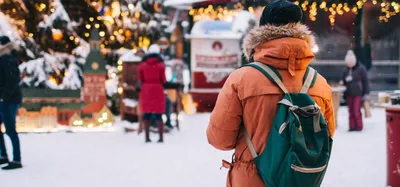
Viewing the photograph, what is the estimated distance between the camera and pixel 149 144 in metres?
9.55

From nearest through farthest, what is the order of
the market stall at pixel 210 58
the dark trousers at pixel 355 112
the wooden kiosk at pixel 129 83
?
the dark trousers at pixel 355 112 → the wooden kiosk at pixel 129 83 → the market stall at pixel 210 58

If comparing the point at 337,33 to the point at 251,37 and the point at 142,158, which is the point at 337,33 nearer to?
the point at 142,158

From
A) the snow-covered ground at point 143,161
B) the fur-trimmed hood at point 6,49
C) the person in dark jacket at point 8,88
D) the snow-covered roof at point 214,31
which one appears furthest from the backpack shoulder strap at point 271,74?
the snow-covered roof at point 214,31

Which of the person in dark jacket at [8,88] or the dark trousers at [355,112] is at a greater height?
the person in dark jacket at [8,88]

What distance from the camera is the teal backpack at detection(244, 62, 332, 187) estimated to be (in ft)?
7.34

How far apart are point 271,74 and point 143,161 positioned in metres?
5.63

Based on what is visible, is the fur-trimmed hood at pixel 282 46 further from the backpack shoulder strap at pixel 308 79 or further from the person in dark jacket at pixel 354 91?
the person in dark jacket at pixel 354 91

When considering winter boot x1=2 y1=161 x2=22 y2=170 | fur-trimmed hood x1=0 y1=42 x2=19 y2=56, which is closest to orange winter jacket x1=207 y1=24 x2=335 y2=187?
fur-trimmed hood x1=0 y1=42 x2=19 y2=56

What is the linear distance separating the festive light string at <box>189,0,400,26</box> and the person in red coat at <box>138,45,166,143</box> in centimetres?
702

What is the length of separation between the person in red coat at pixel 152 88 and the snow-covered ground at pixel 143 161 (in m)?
0.52

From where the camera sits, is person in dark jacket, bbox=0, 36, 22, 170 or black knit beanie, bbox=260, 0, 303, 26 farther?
person in dark jacket, bbox=0, 36, 22, 170

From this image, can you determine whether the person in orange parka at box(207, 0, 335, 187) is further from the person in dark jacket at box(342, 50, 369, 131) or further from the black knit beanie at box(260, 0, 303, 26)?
the person in dark jacket at box(342, 50, 369, 131)

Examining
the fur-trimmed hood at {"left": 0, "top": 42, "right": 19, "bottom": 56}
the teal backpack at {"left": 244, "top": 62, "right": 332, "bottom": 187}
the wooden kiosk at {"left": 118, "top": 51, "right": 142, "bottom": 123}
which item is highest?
the fur-trimmed hood at {"left": 0, "top": 42, "right": 19, "bottom": 56}

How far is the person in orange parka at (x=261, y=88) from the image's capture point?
244 centimetres
